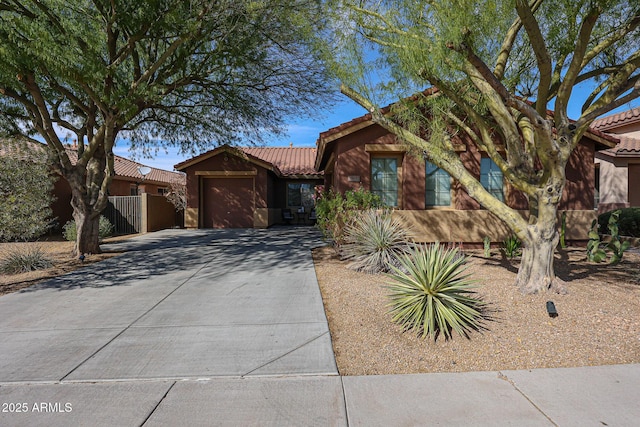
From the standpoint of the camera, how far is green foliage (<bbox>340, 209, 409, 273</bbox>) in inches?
301

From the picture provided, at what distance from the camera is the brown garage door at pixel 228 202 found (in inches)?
717

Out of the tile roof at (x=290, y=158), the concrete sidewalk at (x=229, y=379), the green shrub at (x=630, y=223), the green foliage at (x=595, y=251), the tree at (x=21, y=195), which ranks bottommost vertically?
the concrete sidewalk at (x=229, y=379)

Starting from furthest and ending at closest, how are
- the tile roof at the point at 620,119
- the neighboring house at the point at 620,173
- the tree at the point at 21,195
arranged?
1. the tile roof at the point at 620,119
2. the neighboring house at the point at 620,173
3. the tree at the point at 21,195

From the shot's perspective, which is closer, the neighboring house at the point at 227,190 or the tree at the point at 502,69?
the tree at the point at 502,69

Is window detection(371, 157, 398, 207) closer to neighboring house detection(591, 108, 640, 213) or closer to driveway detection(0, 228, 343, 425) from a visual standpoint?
driveway detection(0, 228, 343, 425)

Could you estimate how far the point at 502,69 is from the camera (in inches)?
251

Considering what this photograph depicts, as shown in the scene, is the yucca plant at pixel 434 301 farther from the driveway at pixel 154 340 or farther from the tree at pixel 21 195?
the tree at pixel 21 195

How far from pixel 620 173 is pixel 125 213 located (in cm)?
2100

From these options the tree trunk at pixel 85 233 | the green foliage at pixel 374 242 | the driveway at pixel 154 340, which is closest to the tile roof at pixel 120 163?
the tree trunk at pixel 85 233

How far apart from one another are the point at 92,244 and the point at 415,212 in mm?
9259

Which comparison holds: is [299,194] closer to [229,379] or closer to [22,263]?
[22,263]

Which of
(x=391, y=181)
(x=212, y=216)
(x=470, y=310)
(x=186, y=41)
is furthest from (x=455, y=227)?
(x=212, y=216)

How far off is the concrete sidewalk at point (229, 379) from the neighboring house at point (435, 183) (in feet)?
19.6

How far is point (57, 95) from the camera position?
10922 millimetres
